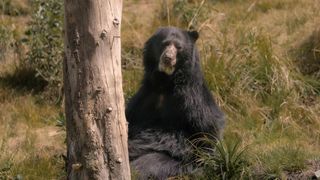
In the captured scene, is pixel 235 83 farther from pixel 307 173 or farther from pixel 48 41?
pixel 307 173

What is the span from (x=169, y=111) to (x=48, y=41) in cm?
320

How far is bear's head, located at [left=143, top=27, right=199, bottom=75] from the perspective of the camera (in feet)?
24.2

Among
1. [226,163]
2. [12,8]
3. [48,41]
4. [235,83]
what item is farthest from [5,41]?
[226,163]

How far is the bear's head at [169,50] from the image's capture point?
7.39 meters

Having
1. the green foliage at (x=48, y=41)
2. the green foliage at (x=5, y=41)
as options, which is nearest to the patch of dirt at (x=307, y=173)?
the green foliage at (x=48, y=41)

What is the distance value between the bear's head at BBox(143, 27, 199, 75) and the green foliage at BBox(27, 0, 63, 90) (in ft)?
8.59

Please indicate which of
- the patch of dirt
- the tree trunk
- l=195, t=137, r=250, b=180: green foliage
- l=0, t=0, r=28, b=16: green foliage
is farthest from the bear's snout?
l=0, t=0, r=28, b=16: green foliage

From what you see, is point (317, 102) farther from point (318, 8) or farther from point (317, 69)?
point (318, 8)

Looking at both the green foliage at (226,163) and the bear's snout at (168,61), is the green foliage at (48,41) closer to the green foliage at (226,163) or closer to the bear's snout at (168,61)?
the bear's snout at (168,61)

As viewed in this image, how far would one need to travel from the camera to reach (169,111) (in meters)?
7.44

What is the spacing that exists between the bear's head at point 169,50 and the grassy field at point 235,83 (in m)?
0.94

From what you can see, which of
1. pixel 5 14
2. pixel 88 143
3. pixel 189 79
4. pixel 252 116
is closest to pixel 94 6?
pixel 88 143

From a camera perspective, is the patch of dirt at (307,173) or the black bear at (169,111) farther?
the black bear at (169,111)

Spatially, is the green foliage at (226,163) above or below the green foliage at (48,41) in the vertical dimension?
below
